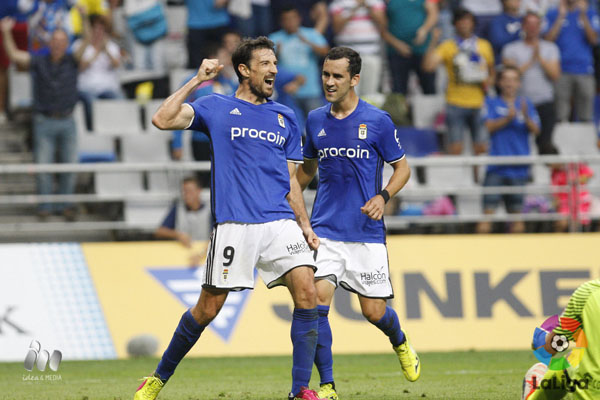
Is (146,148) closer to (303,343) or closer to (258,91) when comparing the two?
(258,91)

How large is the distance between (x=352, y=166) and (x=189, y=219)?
5563 mm

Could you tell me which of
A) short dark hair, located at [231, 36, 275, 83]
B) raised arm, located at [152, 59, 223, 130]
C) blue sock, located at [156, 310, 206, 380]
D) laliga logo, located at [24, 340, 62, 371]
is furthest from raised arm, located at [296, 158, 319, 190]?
laliga logo, located at [24, 340, 62, 371]

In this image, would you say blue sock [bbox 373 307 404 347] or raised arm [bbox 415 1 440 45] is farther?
raised arm [bbox 415 1 440 45]

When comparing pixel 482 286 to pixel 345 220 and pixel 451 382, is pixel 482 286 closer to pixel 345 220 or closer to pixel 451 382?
pixel 451 382

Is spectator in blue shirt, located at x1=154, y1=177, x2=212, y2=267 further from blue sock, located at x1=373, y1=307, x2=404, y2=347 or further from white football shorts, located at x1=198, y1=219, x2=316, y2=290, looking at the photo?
white football shorts, located at x1=198, y1=219, x2=316, y2=290

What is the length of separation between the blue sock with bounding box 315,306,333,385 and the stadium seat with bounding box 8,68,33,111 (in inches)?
391

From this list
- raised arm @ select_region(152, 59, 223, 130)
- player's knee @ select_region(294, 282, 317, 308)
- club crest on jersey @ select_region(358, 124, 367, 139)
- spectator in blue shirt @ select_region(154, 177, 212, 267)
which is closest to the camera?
raised arm @ select_region(152, 59, 223, 130)

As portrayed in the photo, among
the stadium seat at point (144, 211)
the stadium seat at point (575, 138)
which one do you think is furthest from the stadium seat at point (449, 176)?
the stadium seat at point (144, 211)

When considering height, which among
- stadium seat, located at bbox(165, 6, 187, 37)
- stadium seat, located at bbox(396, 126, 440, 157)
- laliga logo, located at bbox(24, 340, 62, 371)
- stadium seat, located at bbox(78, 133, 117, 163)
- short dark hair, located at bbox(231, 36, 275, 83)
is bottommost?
laliga logo, located at bbox(24, 340, 62, 371)

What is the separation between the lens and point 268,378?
410 inches

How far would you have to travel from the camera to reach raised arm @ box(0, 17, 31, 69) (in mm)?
16016

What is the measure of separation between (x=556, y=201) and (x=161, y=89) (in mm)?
6668

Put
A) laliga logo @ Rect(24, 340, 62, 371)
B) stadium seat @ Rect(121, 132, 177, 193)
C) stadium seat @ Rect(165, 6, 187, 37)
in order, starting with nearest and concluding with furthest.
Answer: laliga logo @ Rect(24, 340, 62, 371) < stadium seat @ Rect(121, 132, 177, 193) < stadium seat @ Rect(165, 6, 187, 37)

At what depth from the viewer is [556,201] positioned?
15562 millimetres
